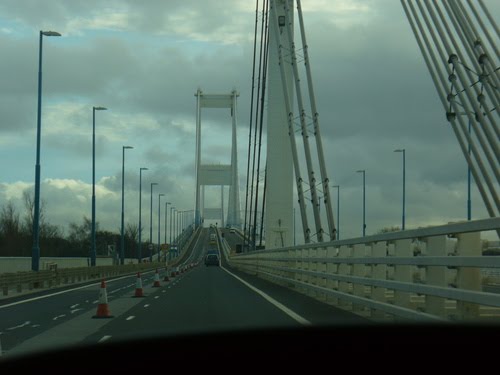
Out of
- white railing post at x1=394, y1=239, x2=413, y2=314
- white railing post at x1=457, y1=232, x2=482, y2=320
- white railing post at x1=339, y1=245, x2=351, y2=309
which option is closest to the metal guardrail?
white railing post at x1=339, y1=245, x2=351, y2=309

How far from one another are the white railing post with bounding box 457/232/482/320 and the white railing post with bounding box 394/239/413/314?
2.58 meters

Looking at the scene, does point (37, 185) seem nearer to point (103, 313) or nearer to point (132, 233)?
point (103, 313)

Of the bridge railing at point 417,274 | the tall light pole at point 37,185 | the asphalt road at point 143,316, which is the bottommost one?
the asphalt road at point 143,316

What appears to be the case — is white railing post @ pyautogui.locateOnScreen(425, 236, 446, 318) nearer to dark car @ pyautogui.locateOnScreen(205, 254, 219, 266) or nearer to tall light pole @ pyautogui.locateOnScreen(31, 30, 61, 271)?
tall light pole @ pyautogui.locateOnScreen(31, 30, 61, 271)

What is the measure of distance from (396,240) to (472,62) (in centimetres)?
774

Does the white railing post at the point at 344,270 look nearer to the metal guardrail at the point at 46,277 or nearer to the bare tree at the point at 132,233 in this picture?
the metal guardrail at the point at 46,277

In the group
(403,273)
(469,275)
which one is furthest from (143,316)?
(469,275)

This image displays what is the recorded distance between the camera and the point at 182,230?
162 metres

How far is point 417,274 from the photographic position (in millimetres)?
13016

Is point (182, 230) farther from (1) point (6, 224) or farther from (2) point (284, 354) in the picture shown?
(2) point (284, 354)

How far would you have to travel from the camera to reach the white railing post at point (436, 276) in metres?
11.1

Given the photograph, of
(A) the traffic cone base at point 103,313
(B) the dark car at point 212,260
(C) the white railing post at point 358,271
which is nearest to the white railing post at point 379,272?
(C) the white railing post at point 358,271

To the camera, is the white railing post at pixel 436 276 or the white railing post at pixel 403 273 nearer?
the white railing post at pixel 436 276

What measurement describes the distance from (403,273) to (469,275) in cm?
299
